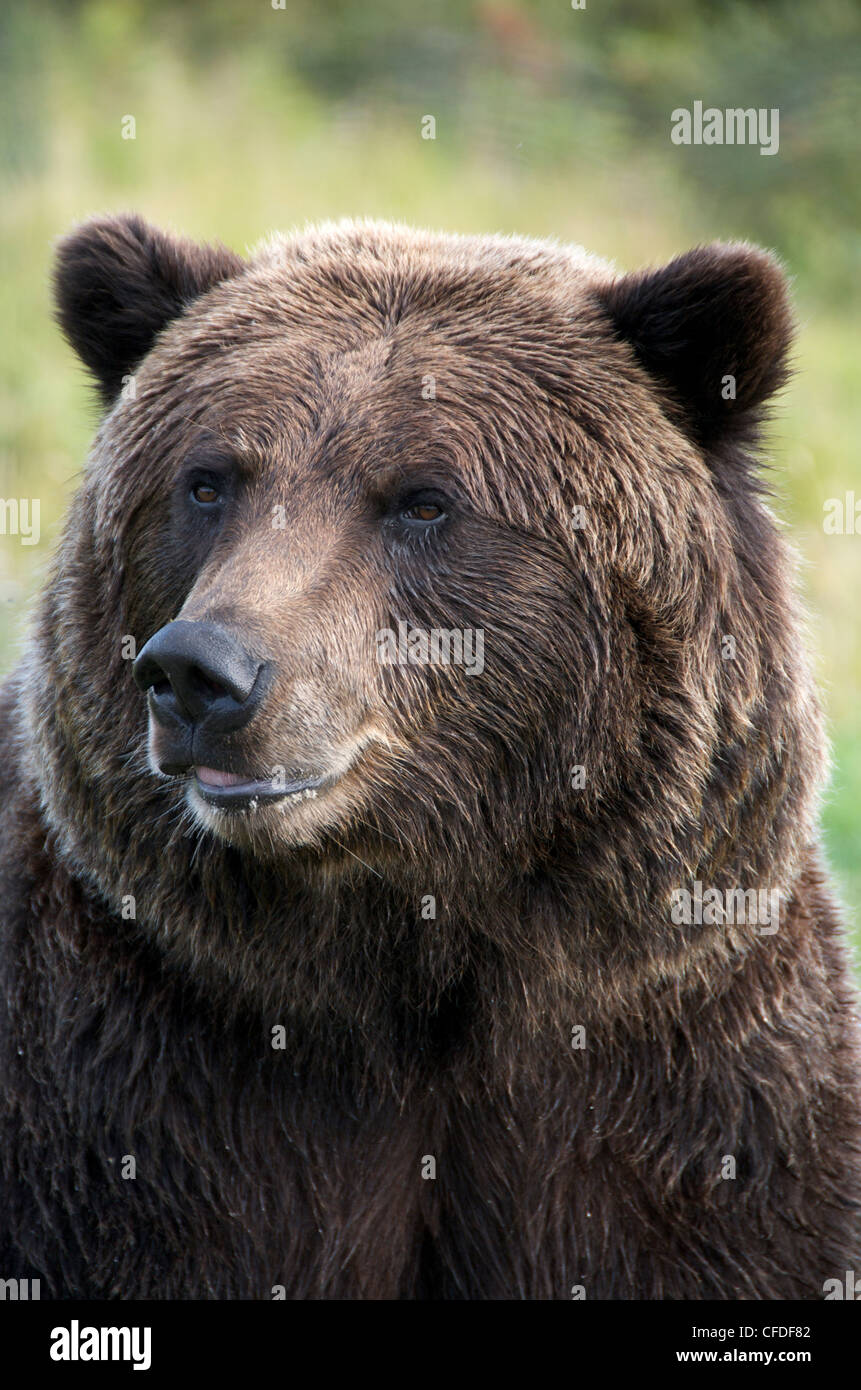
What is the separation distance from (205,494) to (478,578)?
0.79m

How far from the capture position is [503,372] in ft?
15.5

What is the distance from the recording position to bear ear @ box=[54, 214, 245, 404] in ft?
16.9

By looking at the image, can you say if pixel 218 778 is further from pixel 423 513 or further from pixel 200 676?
pixel 423 513

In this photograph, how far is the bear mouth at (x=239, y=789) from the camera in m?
4.18

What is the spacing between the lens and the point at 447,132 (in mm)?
16328

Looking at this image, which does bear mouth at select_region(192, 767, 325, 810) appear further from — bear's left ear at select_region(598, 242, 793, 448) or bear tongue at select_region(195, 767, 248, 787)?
bear's left ear at select_region(598, 242, 793, 448)

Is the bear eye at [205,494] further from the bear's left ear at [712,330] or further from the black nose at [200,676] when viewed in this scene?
the bear's left ear at [712,330]

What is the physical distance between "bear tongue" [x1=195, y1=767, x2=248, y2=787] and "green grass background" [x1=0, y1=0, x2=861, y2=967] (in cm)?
1103

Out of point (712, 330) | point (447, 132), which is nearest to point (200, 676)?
point (712, 330)

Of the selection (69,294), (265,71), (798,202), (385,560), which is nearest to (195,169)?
(265,71)

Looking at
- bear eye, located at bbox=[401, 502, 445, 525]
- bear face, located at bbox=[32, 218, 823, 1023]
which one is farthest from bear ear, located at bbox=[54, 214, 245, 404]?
bear eye, located at bbox=[401, 502, 445, 525]

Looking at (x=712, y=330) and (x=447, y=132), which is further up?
(x=447, y=132)

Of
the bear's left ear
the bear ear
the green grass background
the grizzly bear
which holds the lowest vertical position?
the grizzly bear

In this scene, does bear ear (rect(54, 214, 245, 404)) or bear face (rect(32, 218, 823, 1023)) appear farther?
bear ear (rect(54, 214, 245, 404))
